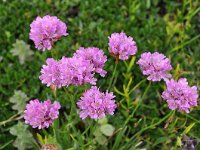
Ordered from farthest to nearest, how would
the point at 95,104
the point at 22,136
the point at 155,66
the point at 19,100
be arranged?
1. the point at 19,100
2. the point at 22,136
3. the point at 155,66
4. the point at 95,104

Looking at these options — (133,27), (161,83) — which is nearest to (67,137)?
(161,83)

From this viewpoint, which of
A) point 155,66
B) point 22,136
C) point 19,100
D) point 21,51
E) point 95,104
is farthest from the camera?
point 21,51

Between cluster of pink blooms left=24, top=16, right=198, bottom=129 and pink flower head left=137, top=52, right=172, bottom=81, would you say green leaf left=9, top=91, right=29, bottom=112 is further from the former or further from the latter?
pink flower head left=137, top=52, right=172, bottom=81

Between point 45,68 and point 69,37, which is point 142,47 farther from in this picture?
point 45,68

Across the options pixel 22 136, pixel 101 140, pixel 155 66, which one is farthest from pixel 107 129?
pixel 155 66

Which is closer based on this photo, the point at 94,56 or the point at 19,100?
the point at 94,56

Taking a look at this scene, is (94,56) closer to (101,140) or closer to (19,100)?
(101,140)
